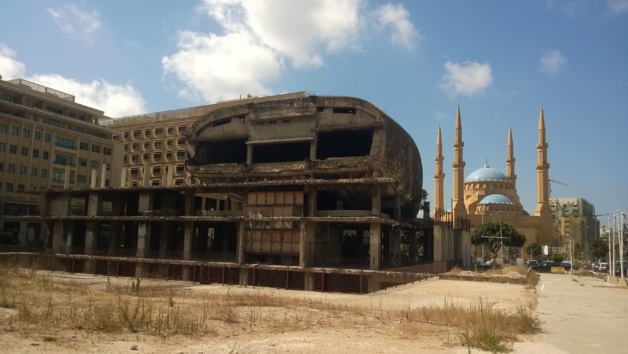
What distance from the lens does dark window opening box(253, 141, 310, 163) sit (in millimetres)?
53031

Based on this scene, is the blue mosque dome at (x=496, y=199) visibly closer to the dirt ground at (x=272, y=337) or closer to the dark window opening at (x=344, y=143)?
the dark window opening at (x=344, y=143)

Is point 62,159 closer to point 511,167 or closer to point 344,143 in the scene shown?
point 344,143

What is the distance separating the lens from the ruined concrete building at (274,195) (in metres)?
42.1

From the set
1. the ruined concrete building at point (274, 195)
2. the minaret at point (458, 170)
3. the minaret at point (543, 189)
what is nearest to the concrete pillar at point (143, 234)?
the ruined concrete building at point (274, 195)

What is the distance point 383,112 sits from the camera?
43.8m

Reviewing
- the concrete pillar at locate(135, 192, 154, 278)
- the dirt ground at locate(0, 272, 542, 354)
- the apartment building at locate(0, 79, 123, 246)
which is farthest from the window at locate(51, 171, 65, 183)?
the dirt ground at locate(0, 272, 542, 354)

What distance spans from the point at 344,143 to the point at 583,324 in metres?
36.7

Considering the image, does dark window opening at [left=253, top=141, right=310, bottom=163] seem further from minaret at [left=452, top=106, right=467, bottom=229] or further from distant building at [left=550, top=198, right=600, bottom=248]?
distant building at [left=550, top=198, right=600, bottom=248]

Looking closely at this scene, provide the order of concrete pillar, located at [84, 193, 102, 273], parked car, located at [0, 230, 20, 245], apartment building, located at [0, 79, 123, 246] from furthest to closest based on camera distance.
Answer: apartment building, located at [0, 79, 123, 246] < parked car, located at [0, 230, 20, 245] < concrete pillar, located at [84, 193, 102, 273]

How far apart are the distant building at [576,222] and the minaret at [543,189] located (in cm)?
450

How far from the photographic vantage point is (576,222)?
12400cm

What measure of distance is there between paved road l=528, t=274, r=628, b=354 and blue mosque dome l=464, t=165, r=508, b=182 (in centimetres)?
8160

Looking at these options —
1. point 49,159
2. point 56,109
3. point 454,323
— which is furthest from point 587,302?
point 56,109

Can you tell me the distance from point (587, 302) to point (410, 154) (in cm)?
2804
